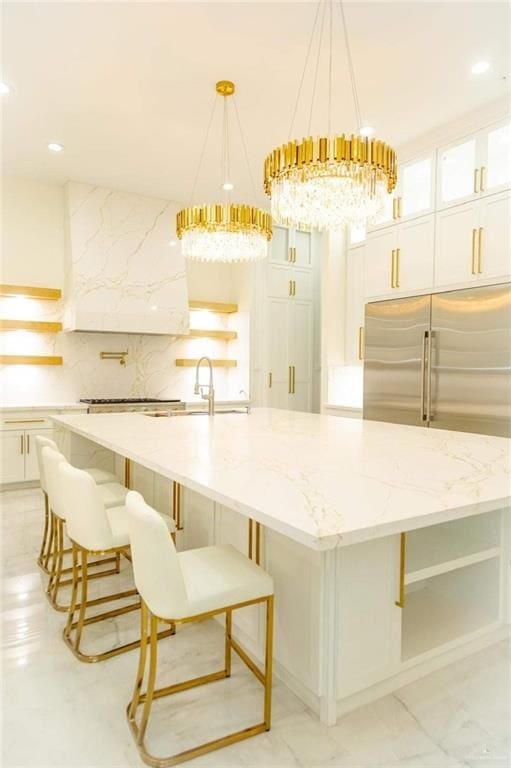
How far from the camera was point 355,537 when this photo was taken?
116 centimetres

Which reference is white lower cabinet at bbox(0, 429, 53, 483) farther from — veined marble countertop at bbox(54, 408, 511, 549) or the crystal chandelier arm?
the crystal chandelier arm

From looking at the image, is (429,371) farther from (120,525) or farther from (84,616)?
(84,616)

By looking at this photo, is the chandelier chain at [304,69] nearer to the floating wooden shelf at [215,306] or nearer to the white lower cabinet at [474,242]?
the white lower cabinet at [474,242]

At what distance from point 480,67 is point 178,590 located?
3.52 m

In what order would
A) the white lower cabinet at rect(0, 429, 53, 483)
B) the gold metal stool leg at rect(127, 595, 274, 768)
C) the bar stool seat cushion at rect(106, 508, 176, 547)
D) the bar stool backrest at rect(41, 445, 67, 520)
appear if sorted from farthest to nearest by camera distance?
the white lower cabinet at rect(0, 429, 53, 483) → the bar stool backrest at rect(41, 445, 67, 520) → the bar stool seat cushion at rect(106, 508, 176, 547) → the gold metal stool leg at rect(127, 595, 274, 768)

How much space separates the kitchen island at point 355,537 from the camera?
1369mm

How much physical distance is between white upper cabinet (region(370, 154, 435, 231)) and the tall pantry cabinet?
2025 mm

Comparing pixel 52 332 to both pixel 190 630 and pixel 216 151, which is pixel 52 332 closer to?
pixel 216 151

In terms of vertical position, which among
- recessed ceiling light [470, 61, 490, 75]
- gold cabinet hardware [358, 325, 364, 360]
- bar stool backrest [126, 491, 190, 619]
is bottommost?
bar stool backrest [126, 491, 190, 619]

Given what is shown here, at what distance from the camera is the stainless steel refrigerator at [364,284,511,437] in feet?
11.6

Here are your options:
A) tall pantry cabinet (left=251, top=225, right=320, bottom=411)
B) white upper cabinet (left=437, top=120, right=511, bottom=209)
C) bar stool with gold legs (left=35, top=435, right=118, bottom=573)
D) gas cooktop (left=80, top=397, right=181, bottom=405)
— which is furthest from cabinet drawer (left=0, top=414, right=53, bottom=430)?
white upper cabinet (left=437, top=120, right=511, bottom=209)

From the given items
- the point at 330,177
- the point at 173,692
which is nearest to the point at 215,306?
the point at 330,177

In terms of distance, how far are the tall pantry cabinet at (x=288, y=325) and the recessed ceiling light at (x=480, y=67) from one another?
130 inches

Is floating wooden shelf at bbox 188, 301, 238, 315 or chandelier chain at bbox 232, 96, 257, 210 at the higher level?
chandelier chain at bbox 232, 96, 257, 210
